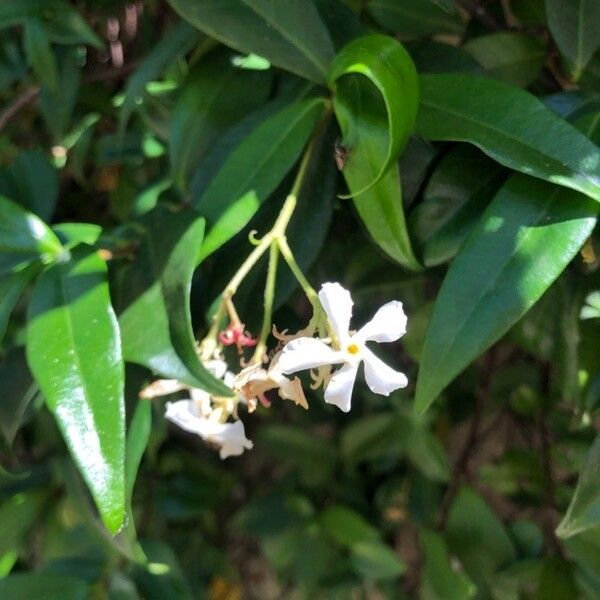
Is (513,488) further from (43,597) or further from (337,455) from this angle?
(43,597)

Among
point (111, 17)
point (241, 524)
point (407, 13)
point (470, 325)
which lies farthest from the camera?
point (241, 524)

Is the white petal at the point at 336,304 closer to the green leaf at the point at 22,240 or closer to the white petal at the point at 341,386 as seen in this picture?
the white petal at the point at 341,386

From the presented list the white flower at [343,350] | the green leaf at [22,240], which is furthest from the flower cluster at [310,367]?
the green leaf at [22,240]

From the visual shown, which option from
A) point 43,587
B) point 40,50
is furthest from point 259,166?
point 43,587

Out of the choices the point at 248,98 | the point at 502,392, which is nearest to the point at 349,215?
the point at 248,98

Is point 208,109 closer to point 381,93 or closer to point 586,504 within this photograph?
point 381,93
